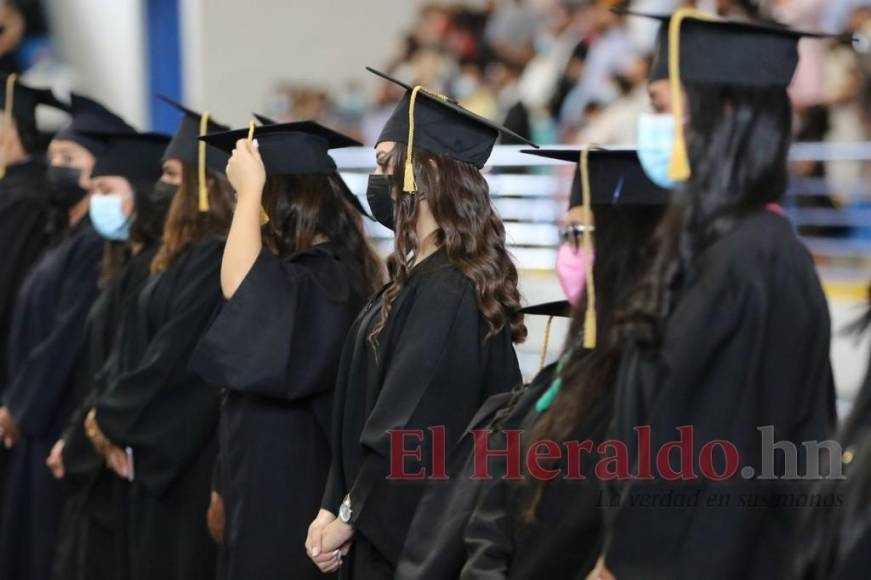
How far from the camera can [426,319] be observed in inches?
143

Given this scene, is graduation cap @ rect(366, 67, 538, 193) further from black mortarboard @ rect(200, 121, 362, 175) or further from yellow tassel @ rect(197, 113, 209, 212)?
yellow tassel @ rect(197, 113, 209, 212)

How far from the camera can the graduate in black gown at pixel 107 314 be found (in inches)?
215

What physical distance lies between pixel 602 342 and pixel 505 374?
2.61ft

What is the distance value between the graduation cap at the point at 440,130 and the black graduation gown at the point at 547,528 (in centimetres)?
89

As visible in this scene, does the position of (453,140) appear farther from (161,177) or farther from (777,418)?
(161,177)

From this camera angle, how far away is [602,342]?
294 centimetres

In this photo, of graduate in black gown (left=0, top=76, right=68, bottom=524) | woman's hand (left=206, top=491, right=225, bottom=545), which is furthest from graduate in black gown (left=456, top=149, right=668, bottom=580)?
graduate in black gown (left=0, top=76, right=68, bottom=524)

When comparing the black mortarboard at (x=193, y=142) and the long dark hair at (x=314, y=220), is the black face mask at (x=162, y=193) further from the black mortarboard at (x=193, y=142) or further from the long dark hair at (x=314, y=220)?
the long dark hair at (x=314, y=220)

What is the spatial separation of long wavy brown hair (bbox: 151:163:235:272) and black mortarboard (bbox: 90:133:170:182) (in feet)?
2.14

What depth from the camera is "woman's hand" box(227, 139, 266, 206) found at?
4.15m

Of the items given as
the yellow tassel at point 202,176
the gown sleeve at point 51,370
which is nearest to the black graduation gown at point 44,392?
the gown sleeve at point 51,370

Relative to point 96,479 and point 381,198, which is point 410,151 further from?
point 96,479

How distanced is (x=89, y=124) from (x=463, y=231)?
288 cm

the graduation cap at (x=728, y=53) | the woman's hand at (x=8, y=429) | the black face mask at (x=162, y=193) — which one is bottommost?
the woman's hand at (x=8, y=429)
